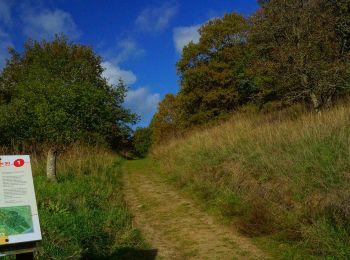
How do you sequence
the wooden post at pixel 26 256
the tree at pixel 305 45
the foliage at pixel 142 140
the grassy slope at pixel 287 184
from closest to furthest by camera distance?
the wooden post at pixel 26 256 < the grassy slope at pixel 287 184 < the tree at pixel 305 45 < the foliage at pixel 142 140

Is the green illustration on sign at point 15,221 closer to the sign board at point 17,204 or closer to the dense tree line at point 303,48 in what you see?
the sign board at point 17,204

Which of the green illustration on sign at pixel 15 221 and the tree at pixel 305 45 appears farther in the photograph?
the tree at pixel 305 45

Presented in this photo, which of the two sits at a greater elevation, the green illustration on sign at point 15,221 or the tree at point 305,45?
the tree at point 305,45

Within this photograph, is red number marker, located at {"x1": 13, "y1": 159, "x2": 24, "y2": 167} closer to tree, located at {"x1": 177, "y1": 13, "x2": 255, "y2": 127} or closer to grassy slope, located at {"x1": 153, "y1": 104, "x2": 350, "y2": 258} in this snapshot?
grassy slope, located at {"x1": 153, "y1": 104, "x2": 350, "y2": 258}

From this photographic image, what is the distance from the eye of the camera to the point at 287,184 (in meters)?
8.18

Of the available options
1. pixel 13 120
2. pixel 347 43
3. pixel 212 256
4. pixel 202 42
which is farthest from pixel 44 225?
pixel 202 42

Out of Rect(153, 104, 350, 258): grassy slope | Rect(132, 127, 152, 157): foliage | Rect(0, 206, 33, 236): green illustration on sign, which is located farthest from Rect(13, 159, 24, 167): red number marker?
Rect(132, 127, 152, 157): foliage

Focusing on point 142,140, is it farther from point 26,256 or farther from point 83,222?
point 26,256

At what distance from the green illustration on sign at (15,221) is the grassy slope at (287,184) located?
380 cm

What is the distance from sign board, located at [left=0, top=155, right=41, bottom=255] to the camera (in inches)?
170

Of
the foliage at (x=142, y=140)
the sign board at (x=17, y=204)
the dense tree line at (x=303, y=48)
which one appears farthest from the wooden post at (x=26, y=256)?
the foliage at (x=142, y=140)

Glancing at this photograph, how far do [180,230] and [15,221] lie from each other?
14.7 feet

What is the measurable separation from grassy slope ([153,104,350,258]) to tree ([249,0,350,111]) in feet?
7.98

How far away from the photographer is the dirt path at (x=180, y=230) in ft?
22.8
